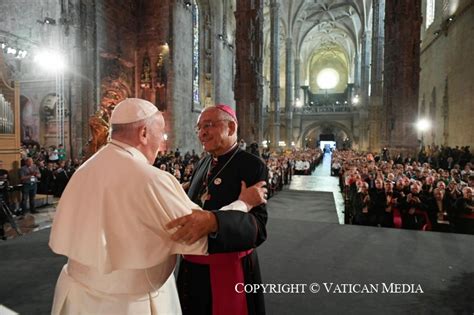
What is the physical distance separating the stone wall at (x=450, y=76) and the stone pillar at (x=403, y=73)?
20.2ft

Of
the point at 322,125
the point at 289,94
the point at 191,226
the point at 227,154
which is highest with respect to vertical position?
the point at 289,94

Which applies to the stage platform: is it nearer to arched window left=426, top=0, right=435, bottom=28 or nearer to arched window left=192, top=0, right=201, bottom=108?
arched window left=192, top=0, right=201, bottom=108

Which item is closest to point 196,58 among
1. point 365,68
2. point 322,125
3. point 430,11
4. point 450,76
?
point 450,76

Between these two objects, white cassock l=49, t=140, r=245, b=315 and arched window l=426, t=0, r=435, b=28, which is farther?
arched window l=426, t=0, r=435, b=28

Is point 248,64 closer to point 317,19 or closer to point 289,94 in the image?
point 289,94

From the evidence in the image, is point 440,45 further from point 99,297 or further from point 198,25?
point 99,297

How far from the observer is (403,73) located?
1211 cm

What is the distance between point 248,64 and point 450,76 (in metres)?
13.4

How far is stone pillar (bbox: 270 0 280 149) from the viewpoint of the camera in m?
27.9

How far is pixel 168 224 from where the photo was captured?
1.26m

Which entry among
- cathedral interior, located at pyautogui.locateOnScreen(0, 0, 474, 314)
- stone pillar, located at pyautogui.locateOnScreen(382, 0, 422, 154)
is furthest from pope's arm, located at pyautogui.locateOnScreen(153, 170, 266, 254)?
stone pillar, located at pyautogui.locateOnScreen(382, 0, 422, 154)

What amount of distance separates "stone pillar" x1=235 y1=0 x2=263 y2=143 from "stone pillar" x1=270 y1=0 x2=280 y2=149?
1100 cm

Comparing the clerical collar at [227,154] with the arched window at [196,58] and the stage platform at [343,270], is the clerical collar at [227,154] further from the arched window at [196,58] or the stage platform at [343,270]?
the arched window at [196,58]

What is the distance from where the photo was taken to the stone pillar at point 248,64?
16203 millimetres
